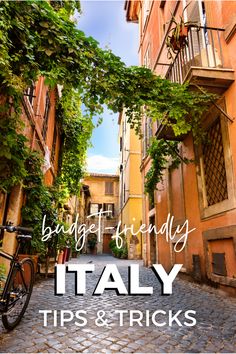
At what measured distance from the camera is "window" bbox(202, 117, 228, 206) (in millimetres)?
5336

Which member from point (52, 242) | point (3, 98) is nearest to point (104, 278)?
point (52, 242)

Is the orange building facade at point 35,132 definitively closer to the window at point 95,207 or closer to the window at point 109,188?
the window at point 95,207

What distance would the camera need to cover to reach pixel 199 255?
20.0 ft

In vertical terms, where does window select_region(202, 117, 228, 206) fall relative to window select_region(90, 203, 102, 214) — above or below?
below

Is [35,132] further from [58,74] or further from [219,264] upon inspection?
[219,264]

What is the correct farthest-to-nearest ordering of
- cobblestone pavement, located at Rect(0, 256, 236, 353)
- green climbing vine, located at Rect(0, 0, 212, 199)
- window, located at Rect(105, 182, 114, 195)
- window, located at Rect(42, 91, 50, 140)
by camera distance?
1. window, located at Rect(105, 182, 114, 195)
2. window, located at Rect(42, 91, 50, 140)
3. green climbing vine, located at Rect(0, 0, 212, 199)
4. cobblestone pavement, located at Rect(0, 256, 236, 353)

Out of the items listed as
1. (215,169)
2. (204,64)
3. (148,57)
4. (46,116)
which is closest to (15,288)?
(215,169)

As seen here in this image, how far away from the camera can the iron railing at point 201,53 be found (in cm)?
538

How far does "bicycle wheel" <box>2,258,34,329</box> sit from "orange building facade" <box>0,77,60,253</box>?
205 centimetres

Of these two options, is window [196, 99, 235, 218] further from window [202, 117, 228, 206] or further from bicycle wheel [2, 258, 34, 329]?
bicycle wheel [2, 258, 34, 329]

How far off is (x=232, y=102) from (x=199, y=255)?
3527 mm

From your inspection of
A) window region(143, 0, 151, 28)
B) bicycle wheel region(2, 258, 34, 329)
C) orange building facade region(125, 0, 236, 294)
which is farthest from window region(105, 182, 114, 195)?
bicycle wheel region(2, 258, 34, 329)

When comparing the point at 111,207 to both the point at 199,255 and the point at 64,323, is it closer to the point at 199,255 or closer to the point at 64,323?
the point at 199,255

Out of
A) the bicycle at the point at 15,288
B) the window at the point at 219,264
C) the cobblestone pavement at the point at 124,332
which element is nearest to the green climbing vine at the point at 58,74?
the bicycle at the point at 15,288
